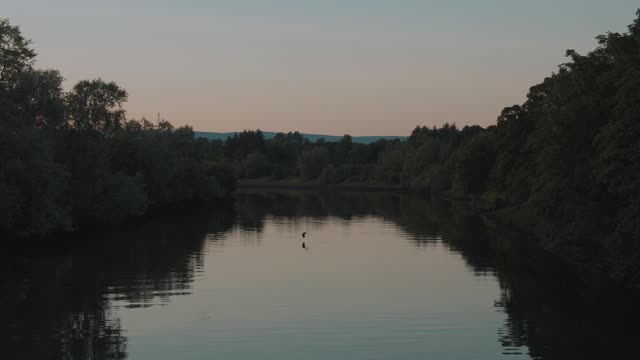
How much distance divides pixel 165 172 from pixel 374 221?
1423 inches

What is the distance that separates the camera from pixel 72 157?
86.9 metres

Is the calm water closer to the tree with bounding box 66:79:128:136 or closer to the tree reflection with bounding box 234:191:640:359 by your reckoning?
the tree reflection with bounding box 234:191:640:359

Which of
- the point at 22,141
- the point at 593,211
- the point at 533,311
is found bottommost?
the point at 533,311

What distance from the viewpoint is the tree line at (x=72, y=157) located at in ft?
219

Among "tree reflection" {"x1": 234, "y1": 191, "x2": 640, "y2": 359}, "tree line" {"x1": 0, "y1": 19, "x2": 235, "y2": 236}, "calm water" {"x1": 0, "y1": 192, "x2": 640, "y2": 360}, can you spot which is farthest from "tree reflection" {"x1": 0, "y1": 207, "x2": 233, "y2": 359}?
"tree reflection" {"x1": 234, "y1": 191, "x2": 640, "y2": 359}

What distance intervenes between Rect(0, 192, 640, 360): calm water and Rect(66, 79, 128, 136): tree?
37496mm

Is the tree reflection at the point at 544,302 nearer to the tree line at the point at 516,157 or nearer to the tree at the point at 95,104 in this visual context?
the tree line at the point at 516,157

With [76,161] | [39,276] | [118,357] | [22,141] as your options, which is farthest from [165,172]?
[118,357]

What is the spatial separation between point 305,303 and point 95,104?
7850cm

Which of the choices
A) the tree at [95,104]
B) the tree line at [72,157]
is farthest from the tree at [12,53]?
the tree at [95,104]

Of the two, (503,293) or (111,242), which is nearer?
(503,293)

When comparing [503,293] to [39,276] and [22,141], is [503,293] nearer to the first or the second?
[39,276]

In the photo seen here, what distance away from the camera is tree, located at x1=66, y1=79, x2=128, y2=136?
111875mm

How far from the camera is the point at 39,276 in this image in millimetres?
52844
